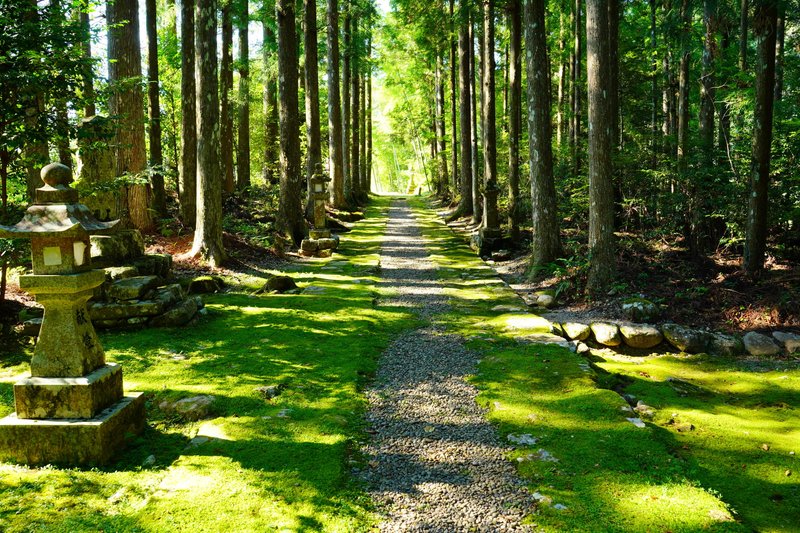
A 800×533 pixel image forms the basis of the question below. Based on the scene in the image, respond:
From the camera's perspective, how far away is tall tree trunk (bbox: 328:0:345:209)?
1972 centimetres

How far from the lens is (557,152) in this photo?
19266 millimetres

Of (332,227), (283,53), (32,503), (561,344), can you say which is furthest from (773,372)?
(332,227)

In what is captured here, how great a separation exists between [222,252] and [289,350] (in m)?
5.30

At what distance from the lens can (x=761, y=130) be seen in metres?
8.86

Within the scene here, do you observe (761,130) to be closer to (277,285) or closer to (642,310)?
(642,310)

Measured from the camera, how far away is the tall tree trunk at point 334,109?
64.7 ft

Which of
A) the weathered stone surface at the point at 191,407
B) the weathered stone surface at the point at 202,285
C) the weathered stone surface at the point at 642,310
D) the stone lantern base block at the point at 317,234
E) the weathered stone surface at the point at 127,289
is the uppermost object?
the stone lantern base block at the point at 317,234

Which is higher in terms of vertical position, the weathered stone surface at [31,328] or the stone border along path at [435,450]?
the weathered stone surface at [31,328]

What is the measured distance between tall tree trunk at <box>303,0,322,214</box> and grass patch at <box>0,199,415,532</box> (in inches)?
396

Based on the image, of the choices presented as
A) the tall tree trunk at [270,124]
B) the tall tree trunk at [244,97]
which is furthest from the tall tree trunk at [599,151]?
the tall tree trunk at [270,124]

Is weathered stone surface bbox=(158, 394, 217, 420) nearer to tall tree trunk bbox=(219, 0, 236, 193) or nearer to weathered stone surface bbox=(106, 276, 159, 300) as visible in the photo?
weathered stone surface bbox=(106, 276, 159, 300)

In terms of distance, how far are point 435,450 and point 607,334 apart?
4.28 m

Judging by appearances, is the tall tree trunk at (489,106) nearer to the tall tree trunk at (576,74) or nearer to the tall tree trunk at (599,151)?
the tall tree trunk at (576,74)

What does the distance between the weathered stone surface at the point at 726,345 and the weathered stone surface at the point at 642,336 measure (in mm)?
640
